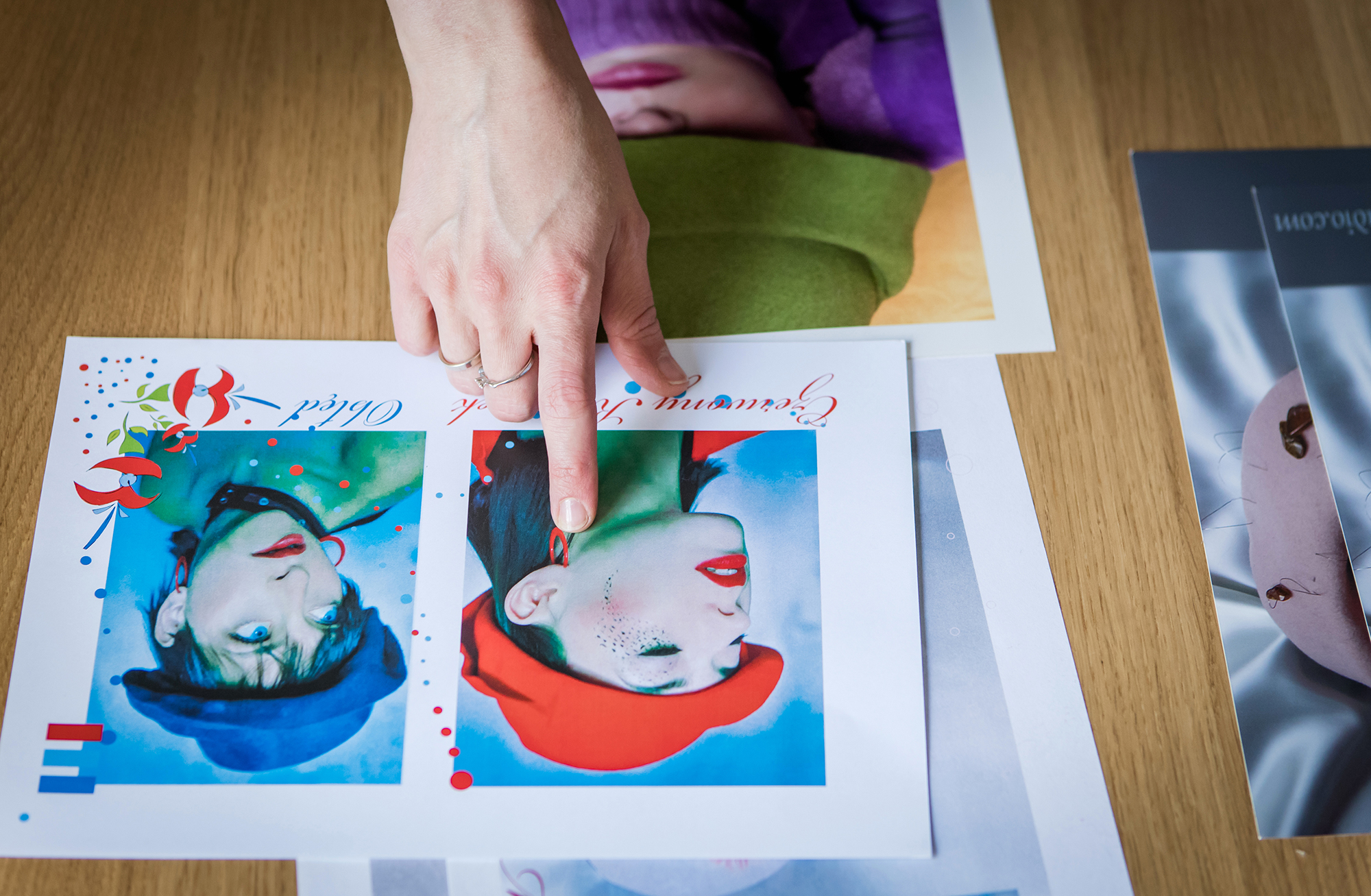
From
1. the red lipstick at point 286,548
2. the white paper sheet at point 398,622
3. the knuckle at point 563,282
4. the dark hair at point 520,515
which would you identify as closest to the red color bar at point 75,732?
the white paper sheet at point 398,622

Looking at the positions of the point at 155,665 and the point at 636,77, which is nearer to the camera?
the point at 155,665

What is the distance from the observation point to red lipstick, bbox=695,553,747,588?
497 mm

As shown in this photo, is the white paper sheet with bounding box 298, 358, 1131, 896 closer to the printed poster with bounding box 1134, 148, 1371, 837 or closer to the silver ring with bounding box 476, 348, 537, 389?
the printed poster with bounding box 1134, 148, 1371, 837

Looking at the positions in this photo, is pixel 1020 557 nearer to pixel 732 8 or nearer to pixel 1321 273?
pixel 1321 273

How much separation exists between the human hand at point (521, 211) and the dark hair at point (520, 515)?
0.8 inches

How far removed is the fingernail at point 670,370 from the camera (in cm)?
53

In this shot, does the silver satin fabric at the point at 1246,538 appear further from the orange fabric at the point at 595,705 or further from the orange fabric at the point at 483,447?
the orange fabric at the point at 483,447

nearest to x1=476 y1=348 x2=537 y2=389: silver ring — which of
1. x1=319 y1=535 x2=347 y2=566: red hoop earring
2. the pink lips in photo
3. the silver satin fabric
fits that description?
x1=319 y1=535 x2=347 y2=566: red hoop earring

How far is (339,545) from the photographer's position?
19.7 inches

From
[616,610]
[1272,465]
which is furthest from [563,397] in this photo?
[1272,465]

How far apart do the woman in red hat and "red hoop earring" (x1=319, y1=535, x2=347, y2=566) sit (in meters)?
0.07

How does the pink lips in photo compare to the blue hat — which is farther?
the pink lips in photo

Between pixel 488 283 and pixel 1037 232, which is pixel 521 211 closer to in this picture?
pixel 488 283

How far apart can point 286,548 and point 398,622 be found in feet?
0.27
